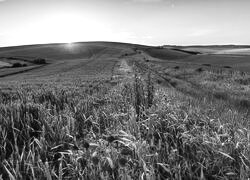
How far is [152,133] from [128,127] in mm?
385

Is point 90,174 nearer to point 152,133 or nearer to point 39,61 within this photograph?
point 152,133

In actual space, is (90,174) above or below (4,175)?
above

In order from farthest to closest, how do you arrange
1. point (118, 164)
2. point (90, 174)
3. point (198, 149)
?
point (198, 149)
point (118, 164)
point (90, 174)

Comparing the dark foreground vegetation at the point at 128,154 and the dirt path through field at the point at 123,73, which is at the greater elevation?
the dark foreground vegetation at the point at 128,154

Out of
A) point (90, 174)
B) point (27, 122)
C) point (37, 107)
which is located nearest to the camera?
point (90, 174)

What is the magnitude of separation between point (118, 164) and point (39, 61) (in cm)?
6682

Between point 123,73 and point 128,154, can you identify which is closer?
point 128,154

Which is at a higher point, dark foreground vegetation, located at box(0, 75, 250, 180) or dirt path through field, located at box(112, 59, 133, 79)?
dark foreground vegetation, located at box(0, 75, 250, 180)

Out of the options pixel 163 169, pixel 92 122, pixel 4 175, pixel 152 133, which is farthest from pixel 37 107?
pixel 163 169

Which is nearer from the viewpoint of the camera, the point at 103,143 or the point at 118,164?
the point at 118,164

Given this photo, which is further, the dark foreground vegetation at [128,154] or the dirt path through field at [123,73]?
the dirt path through field at [123,73]

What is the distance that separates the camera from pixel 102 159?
2340mm

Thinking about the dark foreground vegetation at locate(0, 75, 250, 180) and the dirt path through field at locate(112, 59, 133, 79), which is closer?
the dark foreground vegetation at locate(0, 75, 250, 180)

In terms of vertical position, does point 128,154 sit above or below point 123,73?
above
